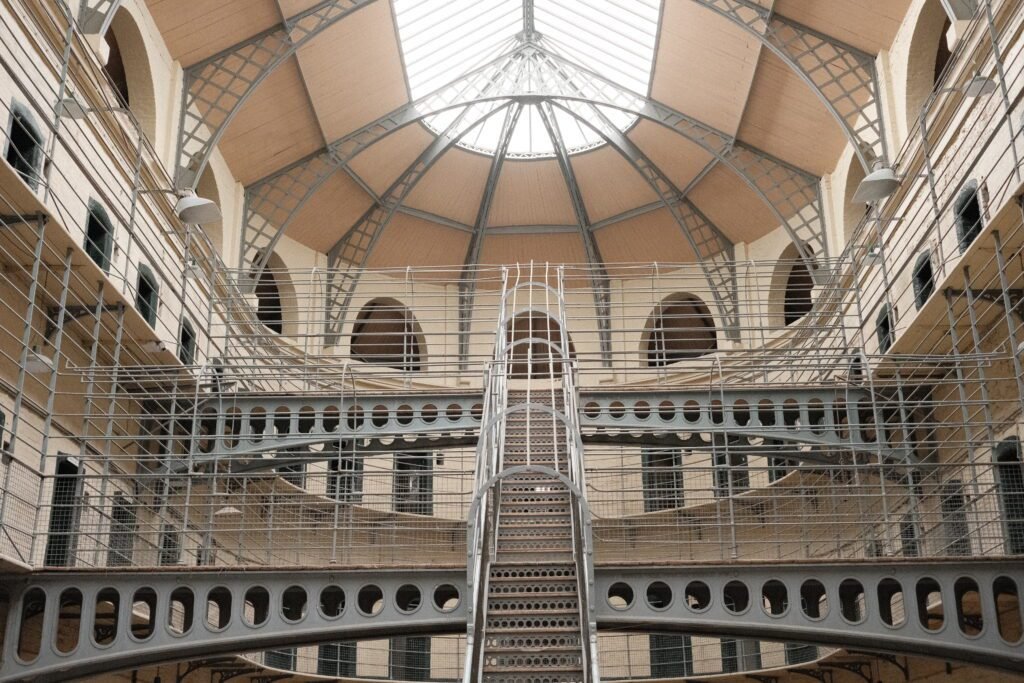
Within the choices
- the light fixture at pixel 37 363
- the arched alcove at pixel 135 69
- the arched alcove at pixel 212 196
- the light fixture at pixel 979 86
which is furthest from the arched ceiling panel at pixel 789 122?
the light fixture at pixel 37 363

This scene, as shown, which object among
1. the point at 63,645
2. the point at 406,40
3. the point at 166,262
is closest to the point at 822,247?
the point at 406,40

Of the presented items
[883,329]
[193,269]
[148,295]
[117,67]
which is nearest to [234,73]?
[117,67]

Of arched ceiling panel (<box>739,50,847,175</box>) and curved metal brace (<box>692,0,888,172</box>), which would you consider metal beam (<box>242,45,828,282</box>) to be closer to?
arched ceiling panel (<box>739,50,847,175</box>)

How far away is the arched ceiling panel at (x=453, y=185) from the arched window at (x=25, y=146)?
28.9 ft

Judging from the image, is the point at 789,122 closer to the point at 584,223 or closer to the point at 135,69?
the point at 584,223

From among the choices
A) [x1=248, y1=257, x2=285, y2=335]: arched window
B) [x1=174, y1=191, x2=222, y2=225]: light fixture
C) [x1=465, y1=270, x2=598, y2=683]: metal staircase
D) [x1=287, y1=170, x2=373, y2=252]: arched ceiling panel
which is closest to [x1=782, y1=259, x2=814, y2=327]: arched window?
[x1=287, y1=170, x2=373, y2=252]: arched ceiling panel

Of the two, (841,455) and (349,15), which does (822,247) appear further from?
(349,15)

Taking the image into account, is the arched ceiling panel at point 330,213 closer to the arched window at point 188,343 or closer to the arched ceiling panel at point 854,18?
the arched window at point 188,343

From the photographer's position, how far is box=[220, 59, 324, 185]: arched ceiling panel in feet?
48.0

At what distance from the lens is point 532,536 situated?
7883 mm

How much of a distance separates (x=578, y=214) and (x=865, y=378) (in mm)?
7311

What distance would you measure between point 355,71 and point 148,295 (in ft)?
14.9

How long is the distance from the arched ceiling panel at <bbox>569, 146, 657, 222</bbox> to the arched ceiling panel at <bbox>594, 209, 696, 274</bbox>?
275 millimetres

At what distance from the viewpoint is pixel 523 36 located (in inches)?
656
